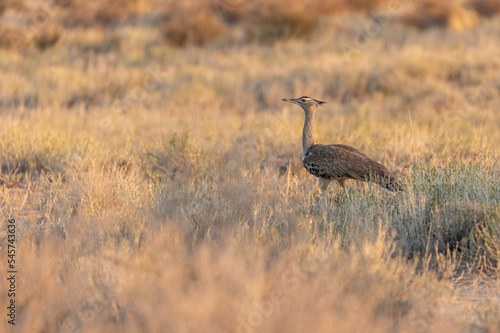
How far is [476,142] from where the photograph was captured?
30.0 feet

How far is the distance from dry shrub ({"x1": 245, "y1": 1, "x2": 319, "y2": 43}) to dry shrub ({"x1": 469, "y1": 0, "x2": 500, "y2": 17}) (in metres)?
7.57

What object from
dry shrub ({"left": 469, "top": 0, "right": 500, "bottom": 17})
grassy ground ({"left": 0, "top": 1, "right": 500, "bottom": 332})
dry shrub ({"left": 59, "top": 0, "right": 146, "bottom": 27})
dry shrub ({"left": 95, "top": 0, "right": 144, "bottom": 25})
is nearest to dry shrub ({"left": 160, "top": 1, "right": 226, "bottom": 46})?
dry shrub ({"left": 59, "top": 0, "right": 146, "bottom": 27})

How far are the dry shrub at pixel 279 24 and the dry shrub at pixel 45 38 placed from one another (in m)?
6.05

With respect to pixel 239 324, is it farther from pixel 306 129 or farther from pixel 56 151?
pixel 56 151

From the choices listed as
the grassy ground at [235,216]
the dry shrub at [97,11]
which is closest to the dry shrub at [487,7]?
the grassy ground at [235,216]

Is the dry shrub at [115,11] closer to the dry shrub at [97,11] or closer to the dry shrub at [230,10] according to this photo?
the dry shrub at [97,11]

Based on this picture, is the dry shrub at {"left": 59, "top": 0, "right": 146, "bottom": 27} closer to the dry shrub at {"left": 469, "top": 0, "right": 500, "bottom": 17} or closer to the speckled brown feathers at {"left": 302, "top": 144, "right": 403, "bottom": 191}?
the dry shrub at {"left": 469, "top": 0, "right": 500, "bottom": 17}

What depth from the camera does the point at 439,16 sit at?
22.9 metres

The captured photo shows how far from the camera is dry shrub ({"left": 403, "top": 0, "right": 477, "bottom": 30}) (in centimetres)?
2166

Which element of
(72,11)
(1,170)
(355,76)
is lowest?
(1,170)

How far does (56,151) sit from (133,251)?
4537 mm

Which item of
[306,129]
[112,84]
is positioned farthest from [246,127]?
[112,84]

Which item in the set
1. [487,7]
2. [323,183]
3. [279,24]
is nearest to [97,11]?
[279,24]

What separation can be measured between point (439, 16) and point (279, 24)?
6.39 metres
